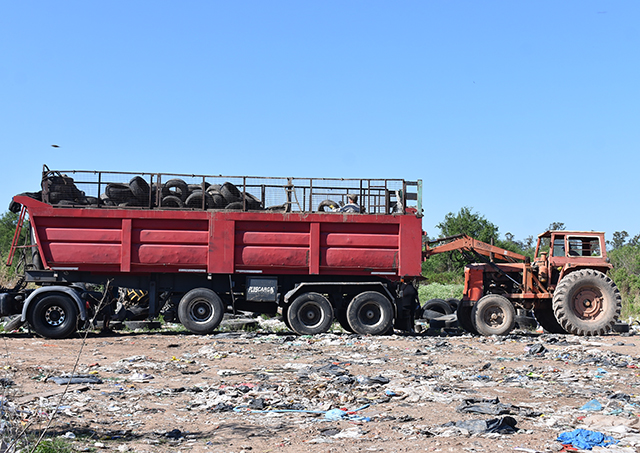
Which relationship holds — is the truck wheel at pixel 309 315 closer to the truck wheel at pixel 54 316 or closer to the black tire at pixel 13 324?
the truck wheel at pixel 54 316

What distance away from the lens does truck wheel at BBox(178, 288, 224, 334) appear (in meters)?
12.0

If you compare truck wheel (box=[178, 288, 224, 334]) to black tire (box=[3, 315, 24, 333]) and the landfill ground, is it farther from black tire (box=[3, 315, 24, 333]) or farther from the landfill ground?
black tire (box=[3, 315, 24, 333])

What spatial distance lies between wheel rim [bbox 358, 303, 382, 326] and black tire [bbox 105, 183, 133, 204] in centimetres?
497

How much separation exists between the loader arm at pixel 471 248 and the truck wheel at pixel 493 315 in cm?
128

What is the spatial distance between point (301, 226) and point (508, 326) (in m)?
4.54

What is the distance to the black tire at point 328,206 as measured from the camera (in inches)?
488

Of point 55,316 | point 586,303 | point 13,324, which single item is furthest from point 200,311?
point 586,303

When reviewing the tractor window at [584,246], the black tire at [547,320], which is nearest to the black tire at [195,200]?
the black tire at [547,320]

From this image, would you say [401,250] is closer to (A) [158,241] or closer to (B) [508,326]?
(B) [508,326]

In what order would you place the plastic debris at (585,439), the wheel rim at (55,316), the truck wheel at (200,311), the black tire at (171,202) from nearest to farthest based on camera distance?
the plastic debris at (585,439)
the wheel rim at (55,316)
the truck wheel at (200,311)
the black tire at (171,202)

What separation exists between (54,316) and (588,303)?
10.2 m

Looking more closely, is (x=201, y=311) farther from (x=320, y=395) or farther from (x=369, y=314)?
(x=320, y=395)

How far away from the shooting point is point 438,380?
726 centimetres

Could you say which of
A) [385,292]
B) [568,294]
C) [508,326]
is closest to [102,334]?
[385,292]
